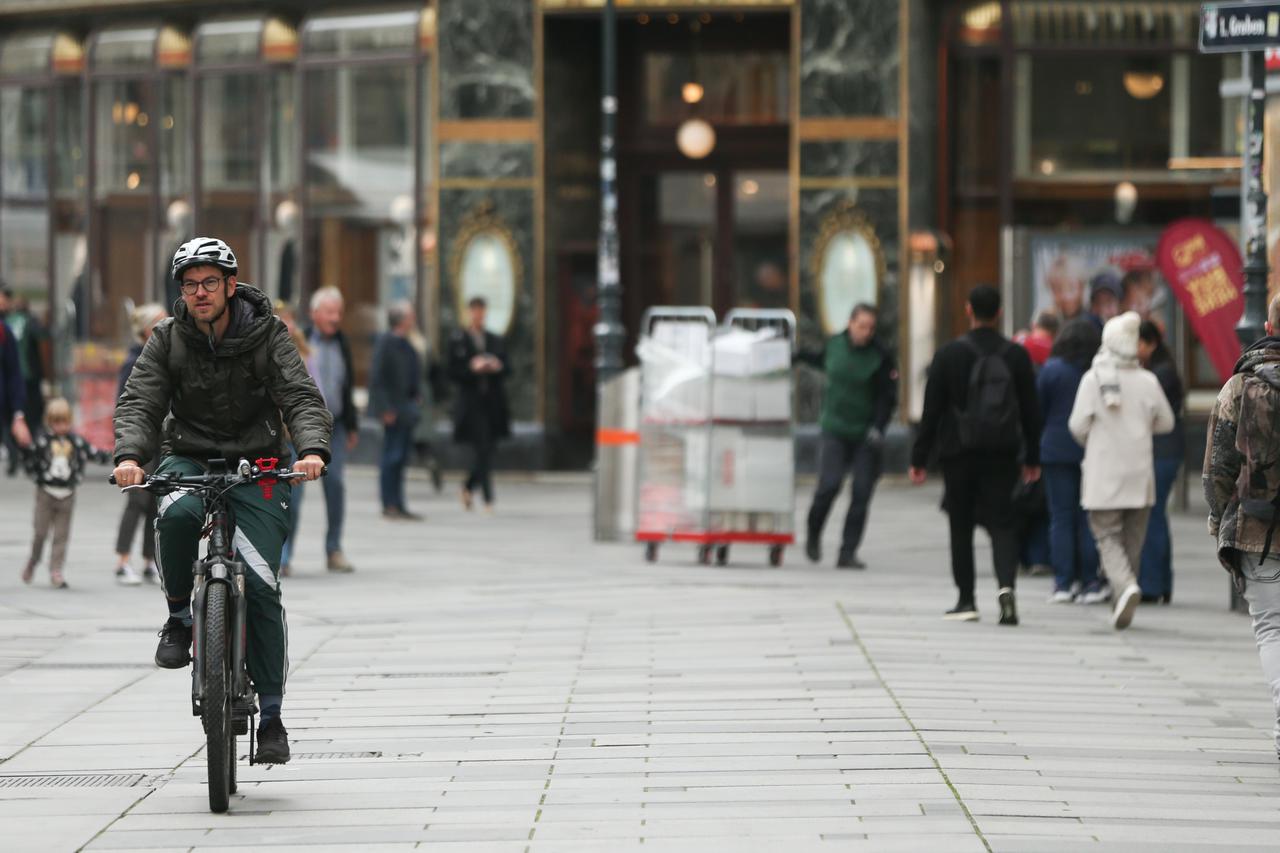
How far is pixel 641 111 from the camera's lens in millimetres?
23625

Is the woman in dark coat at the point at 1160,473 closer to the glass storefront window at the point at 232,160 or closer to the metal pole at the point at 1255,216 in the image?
the metal pole at the point at 1255,216

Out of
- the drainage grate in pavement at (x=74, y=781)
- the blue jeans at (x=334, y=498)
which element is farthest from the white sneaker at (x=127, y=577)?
the drainage grate in pavement at (x=74, y=781)

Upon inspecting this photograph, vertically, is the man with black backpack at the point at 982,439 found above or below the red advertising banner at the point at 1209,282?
below

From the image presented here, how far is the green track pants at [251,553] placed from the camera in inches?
276

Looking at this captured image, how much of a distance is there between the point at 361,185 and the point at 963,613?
1335 centimetres

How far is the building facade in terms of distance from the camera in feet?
72.2

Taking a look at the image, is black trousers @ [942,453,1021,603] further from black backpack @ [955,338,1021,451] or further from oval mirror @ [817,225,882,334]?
oval mirror @ [817,225,882,334]

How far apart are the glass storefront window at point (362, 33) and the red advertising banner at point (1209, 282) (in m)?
9.80

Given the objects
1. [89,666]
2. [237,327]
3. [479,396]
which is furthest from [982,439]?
[479,396]

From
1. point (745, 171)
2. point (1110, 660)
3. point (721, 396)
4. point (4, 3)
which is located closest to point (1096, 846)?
point (1110, 660)

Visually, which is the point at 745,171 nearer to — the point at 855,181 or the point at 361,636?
the point at 855,181

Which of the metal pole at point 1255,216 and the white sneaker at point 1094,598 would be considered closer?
the metal pole at point 1255,216

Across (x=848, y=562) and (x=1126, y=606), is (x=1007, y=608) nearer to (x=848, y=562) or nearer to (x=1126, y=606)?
(x=1126, y=606)

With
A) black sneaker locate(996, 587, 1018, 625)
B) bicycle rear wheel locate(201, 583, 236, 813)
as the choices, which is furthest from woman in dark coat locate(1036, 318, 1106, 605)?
bicycle rear wheel locate(201, 583, 236, 813)
